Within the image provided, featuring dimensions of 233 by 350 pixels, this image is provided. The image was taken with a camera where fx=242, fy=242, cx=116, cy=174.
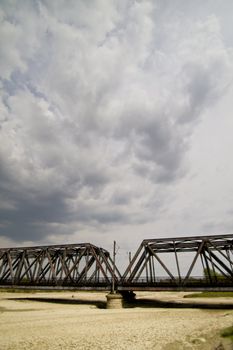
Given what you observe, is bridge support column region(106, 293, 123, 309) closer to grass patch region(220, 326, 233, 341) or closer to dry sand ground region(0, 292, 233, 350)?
dry sand ground region(0, 292, 233, 350)

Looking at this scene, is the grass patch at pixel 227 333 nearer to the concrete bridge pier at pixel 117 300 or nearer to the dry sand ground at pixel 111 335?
the dry sand ground at pixel 111 335

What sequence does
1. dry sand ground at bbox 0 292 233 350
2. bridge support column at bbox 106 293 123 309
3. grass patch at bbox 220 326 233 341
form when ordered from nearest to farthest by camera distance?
dry sand ground at bbox 0 292 233 350 < grass patch at bbox 220 326 233 341 < bridge support column at bbox 106 293 123 309

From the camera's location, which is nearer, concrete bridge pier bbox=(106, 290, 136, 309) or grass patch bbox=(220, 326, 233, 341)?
grass patch bbox=(220, 326, 233, 341)

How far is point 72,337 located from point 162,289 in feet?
57.3

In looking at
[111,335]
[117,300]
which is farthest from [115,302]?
[111,335]

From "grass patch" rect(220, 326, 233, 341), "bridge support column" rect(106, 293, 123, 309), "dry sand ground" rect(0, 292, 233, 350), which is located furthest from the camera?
"bridge support column" rect(106, 293, 123, 309)

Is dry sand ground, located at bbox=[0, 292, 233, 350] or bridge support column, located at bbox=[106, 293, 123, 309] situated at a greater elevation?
bridge support column, located at bbox=[106, 293, 123, 309]

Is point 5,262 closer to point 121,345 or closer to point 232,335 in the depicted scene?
point 121,345

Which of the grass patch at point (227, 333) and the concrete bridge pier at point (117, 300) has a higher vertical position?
the concrete bridge pier at point (117, 300)

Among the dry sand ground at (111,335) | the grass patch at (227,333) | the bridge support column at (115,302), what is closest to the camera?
the dry sand ground at (111,335)

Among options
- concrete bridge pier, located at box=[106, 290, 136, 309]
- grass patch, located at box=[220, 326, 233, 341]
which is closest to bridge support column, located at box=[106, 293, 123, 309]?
concrete bridge pier, located at box=[106, 290, 136, 309]

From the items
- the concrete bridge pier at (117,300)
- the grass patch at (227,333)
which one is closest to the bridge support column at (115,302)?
the concrete bridge pier at (117,300)

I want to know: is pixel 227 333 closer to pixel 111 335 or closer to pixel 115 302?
pixel 111 335

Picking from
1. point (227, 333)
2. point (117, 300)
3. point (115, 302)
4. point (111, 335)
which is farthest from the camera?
point (117, 300)
